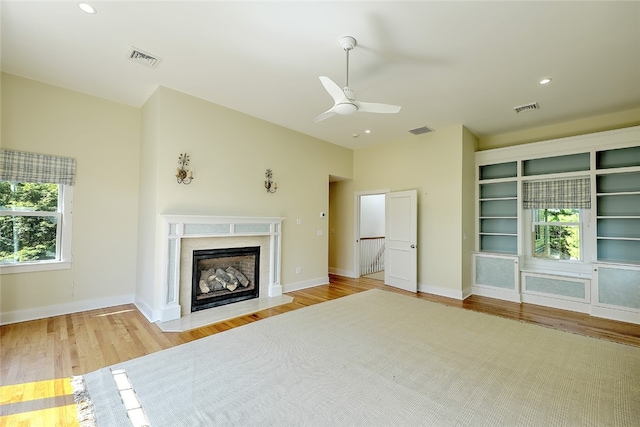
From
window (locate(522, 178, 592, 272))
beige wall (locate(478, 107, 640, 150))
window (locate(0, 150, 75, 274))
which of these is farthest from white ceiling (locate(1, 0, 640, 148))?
window (locate(522, 178, 592, 272))

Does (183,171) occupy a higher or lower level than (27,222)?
higher

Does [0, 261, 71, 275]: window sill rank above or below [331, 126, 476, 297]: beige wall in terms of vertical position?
below

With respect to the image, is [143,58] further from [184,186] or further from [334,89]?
[334,89]

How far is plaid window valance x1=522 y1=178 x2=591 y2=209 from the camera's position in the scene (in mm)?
→ 4402

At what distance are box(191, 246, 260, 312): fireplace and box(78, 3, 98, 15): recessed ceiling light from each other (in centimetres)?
280

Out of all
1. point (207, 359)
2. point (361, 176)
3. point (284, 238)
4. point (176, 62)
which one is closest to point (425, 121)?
point (361, 176)

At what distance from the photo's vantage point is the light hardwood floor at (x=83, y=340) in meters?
1.97

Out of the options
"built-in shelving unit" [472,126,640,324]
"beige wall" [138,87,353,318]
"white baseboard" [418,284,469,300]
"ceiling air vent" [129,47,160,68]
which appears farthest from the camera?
"white baseboard" [418,284,469,300]

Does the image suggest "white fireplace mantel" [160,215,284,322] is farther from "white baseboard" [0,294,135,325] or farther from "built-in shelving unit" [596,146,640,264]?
"built-in shelving unit" [596,146,640,264]

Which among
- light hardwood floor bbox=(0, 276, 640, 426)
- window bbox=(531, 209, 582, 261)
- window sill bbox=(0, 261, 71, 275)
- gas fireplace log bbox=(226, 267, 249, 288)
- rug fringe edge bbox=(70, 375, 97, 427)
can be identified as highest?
window bbox=(531, 209, 582, 261)

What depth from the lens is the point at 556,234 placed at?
189 inches

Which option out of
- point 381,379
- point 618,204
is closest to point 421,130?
point 618,204

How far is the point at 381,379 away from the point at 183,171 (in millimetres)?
3469

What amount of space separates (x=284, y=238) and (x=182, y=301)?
1.97 meters
